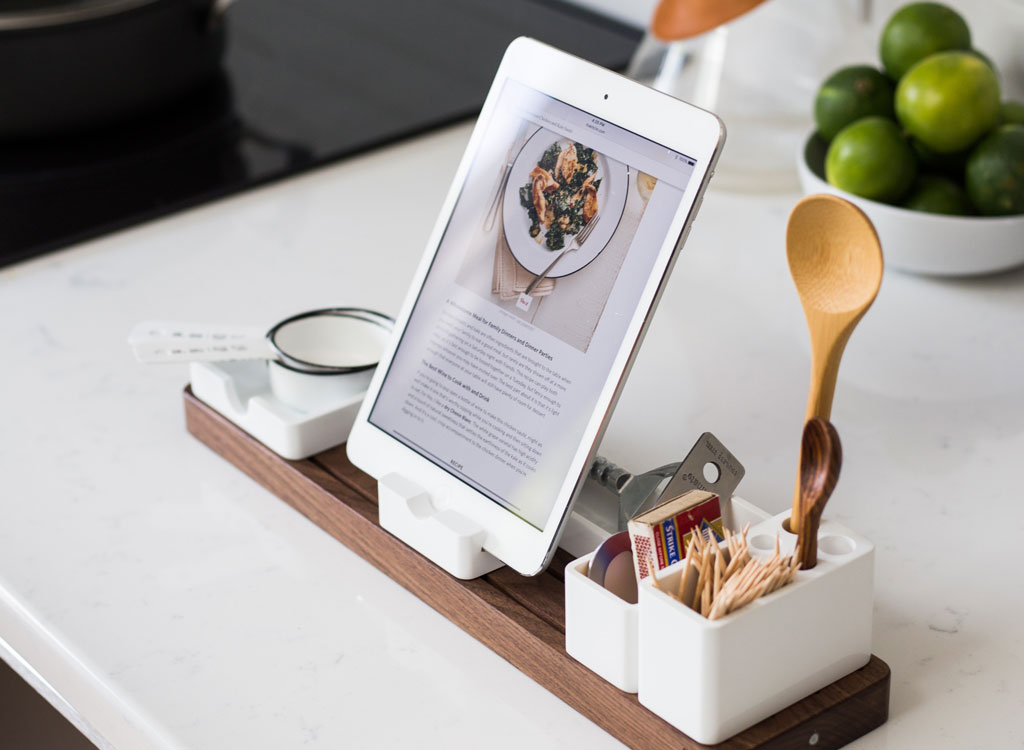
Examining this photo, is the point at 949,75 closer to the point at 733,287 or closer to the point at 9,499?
the point at 733,287

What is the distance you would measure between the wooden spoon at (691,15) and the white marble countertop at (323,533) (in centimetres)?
17

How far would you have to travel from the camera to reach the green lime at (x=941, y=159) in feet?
3.64

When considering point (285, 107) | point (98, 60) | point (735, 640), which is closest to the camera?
point (735, 640)

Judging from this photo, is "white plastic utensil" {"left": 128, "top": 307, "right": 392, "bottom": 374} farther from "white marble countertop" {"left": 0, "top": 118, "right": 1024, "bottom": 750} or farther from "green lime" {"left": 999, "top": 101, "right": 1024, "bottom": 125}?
"green lime" {"left": 999, "top": 101, "right": 1024, "bottom": 125}

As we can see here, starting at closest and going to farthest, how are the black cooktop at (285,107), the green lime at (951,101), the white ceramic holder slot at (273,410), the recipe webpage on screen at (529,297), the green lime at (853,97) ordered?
the recipe webpage on screen at (529,297)
the white ceramic holder slot at (273,410)
the green lime at (951,101)
the green lime at (853,97)
the black cooktop at (285,107)

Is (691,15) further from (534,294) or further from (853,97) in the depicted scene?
(534,294)

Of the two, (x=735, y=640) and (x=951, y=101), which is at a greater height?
(x=951, y=101)

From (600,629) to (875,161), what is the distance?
598 mm

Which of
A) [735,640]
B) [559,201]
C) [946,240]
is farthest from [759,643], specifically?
[946,240]

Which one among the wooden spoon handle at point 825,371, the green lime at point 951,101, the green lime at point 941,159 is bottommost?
the green lime at point 941,159

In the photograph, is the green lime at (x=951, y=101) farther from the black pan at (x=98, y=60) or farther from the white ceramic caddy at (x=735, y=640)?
the black pan at (x=98, y=60)

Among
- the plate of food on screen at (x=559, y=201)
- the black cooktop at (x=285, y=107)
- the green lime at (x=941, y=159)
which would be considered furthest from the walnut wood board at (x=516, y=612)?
the green lime at (x=941, y=159)

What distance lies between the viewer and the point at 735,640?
0.59m

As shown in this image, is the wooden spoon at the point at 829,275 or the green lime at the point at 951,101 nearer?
the wooden spoon at the point at 829,275
